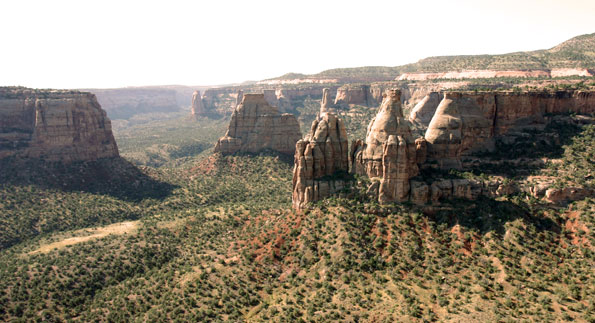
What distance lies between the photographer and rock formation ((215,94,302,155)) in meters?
120

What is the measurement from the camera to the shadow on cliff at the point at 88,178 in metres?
104

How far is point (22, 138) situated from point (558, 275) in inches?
4713

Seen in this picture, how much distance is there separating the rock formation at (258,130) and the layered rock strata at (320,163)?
A: 5227 centimetres

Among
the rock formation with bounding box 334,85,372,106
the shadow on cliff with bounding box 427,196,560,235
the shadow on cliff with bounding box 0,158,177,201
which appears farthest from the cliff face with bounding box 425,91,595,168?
the rock formation with bounding box 334,85,372,106

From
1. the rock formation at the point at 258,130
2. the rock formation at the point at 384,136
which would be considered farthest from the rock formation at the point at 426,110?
the rock formation at the point at 384,136

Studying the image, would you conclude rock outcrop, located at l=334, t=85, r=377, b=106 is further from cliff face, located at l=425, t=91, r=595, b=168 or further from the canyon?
the canyon

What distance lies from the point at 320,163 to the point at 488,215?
24.1 meters

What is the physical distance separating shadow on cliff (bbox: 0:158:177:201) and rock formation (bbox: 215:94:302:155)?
22.0 metres

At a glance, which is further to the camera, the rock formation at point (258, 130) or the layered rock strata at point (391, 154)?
the rock formation at point (258, 130)

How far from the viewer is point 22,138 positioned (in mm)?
111438

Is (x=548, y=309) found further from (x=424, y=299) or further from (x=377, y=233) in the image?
(x=377, y=233)

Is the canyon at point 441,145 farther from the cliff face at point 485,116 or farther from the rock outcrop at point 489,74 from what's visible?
the rock outcrop at point 489,74

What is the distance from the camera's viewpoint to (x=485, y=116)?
63375 millimetres

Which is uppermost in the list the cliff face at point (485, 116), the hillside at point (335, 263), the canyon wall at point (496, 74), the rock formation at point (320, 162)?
the canyon wall at point (496, 74)
